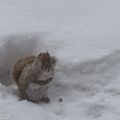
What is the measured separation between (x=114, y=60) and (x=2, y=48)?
1.16m

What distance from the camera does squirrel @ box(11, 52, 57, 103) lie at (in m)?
2.94

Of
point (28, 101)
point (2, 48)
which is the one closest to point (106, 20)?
point (2, 48)

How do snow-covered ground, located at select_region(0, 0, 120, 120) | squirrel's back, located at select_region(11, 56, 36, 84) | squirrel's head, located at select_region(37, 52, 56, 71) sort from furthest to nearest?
squirrel's back, located at select_region(11, 56, 36, 84) → snow-covered ground, located at select_region(0, 0, 120, 120) → squirrel's head, located at select_region(37, 52, 56, 71)

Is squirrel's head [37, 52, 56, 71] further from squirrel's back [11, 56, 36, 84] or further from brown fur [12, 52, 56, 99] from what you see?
squirrel's back [11, 56, 36, 84]

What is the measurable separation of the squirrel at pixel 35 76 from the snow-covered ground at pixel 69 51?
0.08 metres

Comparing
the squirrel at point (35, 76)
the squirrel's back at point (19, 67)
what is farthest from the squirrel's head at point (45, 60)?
the squirrel's back at point (19, 67)

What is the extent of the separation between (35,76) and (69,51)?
96cm

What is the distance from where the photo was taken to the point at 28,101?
315 centimetres

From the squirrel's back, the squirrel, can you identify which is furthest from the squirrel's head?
the squirrel's back

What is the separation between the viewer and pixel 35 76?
2.98 metres

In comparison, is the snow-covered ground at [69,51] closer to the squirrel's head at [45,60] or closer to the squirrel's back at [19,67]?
the squirrel's back at [19,67]

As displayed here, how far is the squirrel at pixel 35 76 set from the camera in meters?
2.94

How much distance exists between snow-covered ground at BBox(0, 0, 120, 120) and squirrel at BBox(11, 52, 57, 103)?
0.28ft

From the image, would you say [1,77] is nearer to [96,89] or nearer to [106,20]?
[96,89]
